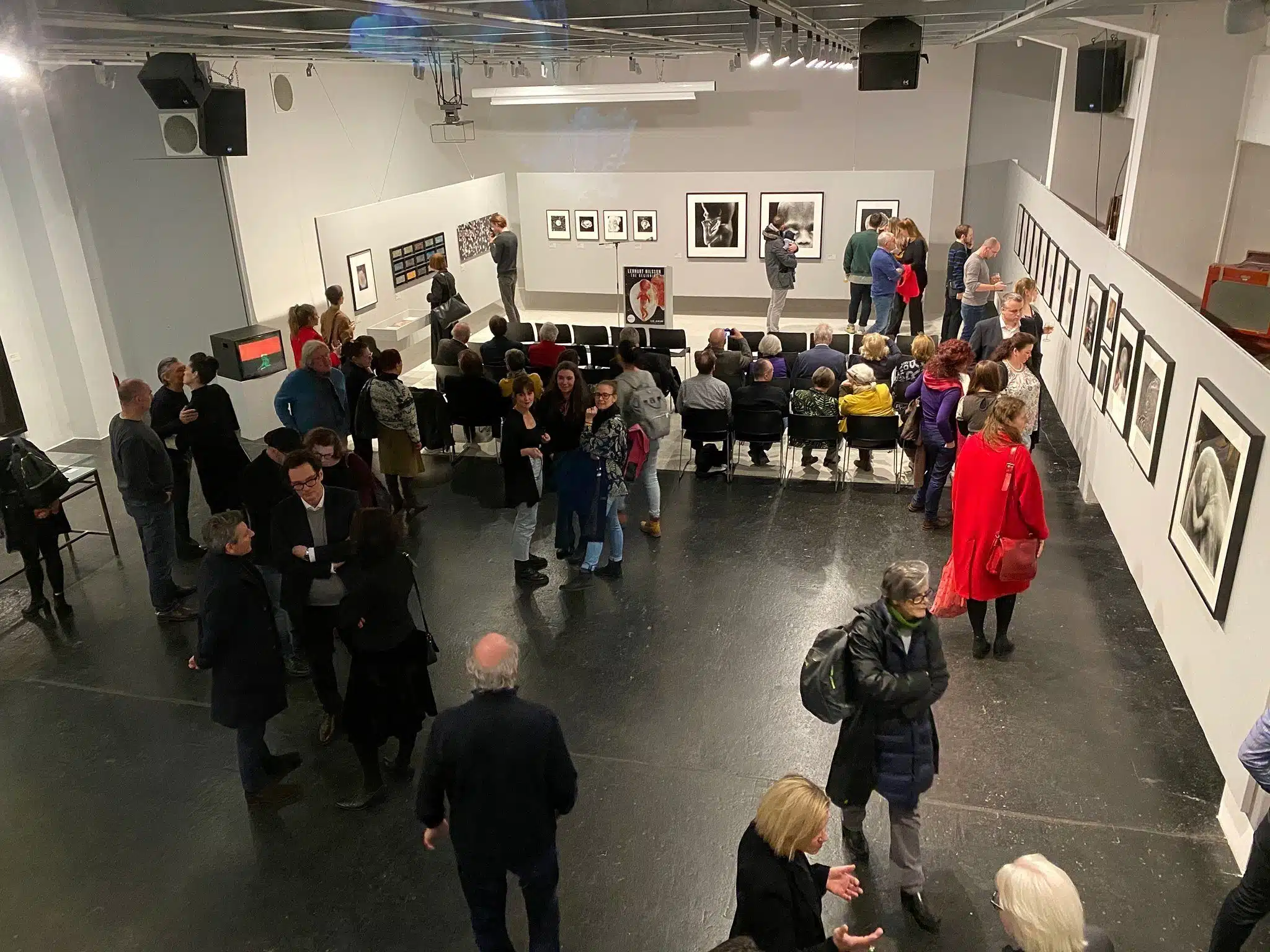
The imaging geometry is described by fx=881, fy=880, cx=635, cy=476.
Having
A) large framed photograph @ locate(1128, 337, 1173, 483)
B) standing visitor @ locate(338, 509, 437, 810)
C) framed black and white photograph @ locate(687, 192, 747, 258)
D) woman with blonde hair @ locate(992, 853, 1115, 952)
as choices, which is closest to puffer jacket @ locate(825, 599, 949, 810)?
woman with blonde hair @ locate(992, 853, 1115, 952)

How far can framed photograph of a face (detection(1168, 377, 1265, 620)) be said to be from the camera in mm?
3969

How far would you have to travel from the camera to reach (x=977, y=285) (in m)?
9.99

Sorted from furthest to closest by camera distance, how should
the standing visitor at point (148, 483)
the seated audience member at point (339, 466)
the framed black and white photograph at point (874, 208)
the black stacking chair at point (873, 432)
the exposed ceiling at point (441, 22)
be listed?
the framed black and white photograph at point (874, 208), the black stacking chair at point (873, 432), the standing visitor at point (148, 483), the seated audience member at point (339, 466), the exposed ceiling at point (441, 22)

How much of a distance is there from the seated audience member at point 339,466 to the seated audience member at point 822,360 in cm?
423

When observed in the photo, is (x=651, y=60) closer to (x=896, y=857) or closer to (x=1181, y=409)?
(x=1181, y=409)

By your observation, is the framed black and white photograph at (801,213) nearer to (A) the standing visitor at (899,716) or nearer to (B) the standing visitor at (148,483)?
(B) the standing visitor at (148,483)

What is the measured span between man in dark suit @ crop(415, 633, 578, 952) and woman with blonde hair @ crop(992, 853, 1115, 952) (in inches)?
53.7

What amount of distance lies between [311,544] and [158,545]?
87.4 inches

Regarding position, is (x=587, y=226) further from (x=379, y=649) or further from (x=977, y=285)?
(x=379, y=649)

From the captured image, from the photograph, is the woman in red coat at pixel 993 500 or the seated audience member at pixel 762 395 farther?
the seated audience member at pixel 762 395

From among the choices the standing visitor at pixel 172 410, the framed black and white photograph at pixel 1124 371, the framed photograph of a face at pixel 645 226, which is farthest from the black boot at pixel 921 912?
the framed photograph of a face at pixel 645 226

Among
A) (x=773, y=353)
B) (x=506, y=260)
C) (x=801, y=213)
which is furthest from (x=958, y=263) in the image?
(x=506, y=260)

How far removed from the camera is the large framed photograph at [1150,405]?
5262 mm

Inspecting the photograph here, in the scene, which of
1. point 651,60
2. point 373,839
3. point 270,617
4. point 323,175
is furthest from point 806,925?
point 651,60
